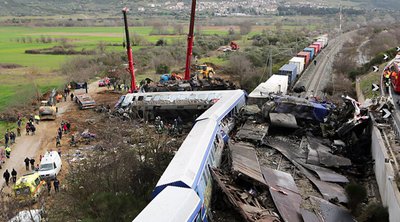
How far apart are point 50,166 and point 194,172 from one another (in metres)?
14.8

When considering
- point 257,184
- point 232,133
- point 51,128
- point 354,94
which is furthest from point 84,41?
point 257,184

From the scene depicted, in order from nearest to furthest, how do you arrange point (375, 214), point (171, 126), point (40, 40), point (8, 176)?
point (375, 214), point (8, 176), point (171, 126), point (40, 40)

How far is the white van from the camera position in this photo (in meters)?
23.7

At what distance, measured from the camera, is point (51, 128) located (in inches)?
1416

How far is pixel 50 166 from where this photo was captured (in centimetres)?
2439

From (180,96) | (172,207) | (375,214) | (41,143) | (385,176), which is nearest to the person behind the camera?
(172,207)

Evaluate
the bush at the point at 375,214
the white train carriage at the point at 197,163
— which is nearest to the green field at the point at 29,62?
the white train carriage at the point at 197,163

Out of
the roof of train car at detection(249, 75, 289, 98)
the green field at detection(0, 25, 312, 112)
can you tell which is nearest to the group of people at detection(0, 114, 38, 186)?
the green field at detection(0, 25, 312, 112)

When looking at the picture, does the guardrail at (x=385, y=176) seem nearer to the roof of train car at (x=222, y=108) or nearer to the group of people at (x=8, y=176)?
the roof of train car at (x=222, y=108)

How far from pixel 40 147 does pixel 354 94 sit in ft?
91.0

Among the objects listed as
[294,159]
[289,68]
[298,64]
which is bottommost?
[298,64]

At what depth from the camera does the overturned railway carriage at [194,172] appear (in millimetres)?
10102

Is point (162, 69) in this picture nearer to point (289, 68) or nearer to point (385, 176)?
point (289, 68)

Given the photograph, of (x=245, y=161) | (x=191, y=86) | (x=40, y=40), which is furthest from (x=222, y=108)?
(x=40, y=40)
